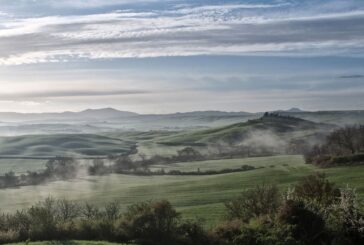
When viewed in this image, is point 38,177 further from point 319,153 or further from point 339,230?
point 339,230

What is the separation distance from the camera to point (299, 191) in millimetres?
42250

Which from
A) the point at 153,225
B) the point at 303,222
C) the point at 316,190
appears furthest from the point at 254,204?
the point at 153,225

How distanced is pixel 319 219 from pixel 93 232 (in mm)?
13899

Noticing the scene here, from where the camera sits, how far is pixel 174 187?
84.2m

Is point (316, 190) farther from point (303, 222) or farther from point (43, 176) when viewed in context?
point (43, 176)

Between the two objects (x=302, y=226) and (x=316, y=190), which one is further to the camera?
(x=316, y=190)

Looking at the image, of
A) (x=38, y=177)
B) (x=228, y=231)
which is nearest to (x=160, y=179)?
(x=38, y=177)

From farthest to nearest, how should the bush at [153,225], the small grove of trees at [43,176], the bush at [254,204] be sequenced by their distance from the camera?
the small grove of trees at [43,176], the bush at [254,204], the bush at [153,225]

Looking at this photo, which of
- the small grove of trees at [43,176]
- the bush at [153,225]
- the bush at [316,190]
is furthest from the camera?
the small grove of trees at [43,176]

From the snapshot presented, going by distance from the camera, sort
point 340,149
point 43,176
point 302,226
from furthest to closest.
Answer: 1. point 340,149
2. point 43,176
3. point 302,226

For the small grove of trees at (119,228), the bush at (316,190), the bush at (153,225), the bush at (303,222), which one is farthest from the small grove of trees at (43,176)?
the bush at (303,222)

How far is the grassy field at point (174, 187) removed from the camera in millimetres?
68938

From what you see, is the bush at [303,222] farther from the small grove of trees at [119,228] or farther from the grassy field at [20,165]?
the grassy field at [20,165]

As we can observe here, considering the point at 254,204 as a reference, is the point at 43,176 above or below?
below
